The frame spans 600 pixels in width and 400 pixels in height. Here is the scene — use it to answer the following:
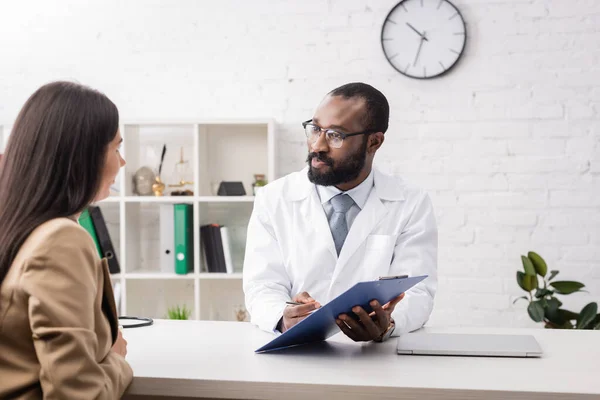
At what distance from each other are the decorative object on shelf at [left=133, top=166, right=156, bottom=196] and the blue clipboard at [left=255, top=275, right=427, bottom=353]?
2.16 m

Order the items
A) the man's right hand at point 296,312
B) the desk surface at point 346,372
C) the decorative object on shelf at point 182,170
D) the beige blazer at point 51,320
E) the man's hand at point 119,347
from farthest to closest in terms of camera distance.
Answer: the decorative object on shelf at point 182,170
the man's right hand at point 296,312
the man's hand at point 119,347
the desk surface at point 346,372
the beige blazer at point 51,320

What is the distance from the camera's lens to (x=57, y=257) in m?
1.12

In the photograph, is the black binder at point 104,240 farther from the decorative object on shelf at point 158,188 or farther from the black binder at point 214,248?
the black binder at point 214,248

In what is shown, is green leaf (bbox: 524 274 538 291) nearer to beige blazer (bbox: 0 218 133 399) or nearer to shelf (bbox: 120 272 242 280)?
shelf (bbox: 120 272 242 280)

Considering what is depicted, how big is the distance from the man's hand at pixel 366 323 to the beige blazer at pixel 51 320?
540 millimetres

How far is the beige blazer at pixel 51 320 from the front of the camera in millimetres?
1083

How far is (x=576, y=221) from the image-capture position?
3.42m

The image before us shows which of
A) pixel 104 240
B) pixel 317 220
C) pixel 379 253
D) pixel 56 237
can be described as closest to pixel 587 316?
pixel 379 253

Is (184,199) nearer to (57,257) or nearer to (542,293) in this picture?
(542,293)

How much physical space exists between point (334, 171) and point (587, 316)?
1.51m

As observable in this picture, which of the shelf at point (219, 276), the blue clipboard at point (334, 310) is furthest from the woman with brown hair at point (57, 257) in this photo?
the shelf at point (219, 276)

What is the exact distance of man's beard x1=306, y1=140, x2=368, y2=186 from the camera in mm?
2178

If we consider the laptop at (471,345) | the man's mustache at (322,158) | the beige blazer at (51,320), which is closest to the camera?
the beige blazer at (51,320)

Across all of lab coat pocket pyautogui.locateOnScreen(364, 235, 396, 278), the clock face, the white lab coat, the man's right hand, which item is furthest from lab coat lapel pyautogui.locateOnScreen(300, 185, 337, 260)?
the clock face
